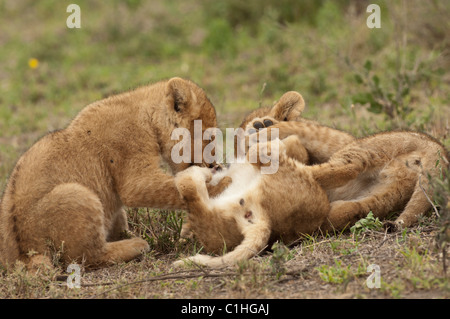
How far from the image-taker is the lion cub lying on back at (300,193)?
4.36 metres

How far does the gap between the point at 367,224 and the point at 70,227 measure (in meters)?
2.06

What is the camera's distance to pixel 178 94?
504cm

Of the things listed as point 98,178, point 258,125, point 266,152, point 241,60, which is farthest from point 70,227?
point 241,60

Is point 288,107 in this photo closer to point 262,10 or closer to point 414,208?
point 414,208

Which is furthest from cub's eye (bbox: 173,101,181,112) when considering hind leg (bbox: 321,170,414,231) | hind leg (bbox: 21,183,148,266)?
hind leg (bbox: 321,170,414,231)

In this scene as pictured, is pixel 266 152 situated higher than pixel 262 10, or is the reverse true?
pixel 262 10

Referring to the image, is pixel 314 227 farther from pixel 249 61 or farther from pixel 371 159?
pixel 249 61

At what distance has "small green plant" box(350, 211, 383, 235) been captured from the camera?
4449 mm

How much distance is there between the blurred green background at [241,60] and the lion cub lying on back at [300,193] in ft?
4.85

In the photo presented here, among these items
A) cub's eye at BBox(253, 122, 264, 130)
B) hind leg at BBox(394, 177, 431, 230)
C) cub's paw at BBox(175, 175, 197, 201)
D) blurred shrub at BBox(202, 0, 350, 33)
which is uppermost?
blurred shrub at BBox(202, 0, 350, 33)

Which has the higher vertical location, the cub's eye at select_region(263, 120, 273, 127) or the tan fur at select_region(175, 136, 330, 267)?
the cub's eye at select_region(263, 120, 273, 127)

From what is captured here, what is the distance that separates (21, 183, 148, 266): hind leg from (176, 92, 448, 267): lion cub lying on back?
0.65 m

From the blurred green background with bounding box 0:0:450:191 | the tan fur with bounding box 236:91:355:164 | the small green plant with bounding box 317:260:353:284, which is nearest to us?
the small green plant with bounding box 317:260:353:284

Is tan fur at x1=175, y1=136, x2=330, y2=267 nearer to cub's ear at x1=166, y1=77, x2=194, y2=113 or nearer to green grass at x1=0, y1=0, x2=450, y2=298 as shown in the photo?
green grass at x1=0, y1=0, x2=450, y2=298
